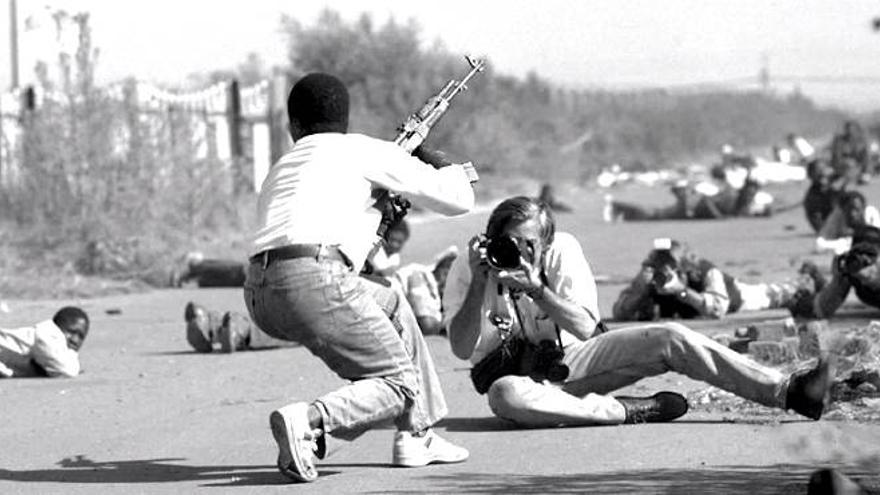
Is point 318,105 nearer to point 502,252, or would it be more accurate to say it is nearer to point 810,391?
point 502,252

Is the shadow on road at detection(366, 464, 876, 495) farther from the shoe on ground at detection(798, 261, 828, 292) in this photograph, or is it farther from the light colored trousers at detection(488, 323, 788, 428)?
the shoe on ground at detection(798, 261, 828, 292)

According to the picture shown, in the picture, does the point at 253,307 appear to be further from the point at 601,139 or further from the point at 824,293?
the point at 601,139

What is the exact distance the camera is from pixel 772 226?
29.1m

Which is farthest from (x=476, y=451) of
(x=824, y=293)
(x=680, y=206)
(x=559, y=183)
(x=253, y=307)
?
(x=559, y=183)

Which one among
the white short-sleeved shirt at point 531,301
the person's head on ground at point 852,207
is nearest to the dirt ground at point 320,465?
the white short-sleeved shirt at point 531,301

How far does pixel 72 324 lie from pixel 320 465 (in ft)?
14.5

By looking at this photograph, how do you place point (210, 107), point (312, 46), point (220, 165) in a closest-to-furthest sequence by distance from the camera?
1. point (220, 165)
2. point (210, 107)
3. point (312, 46)

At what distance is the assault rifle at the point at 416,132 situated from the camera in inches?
352

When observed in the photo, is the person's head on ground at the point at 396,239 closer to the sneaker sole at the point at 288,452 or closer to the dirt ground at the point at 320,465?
the dirt ground at the point at 320,465

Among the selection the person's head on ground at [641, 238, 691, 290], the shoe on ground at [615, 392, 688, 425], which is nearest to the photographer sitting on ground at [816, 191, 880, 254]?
the person's head on ground at [641, 238, 691, 290]

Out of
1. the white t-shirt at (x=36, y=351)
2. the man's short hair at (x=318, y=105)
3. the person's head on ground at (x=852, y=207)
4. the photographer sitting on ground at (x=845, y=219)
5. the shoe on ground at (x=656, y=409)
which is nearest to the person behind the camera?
the man's short hair at (x=318, y=105)

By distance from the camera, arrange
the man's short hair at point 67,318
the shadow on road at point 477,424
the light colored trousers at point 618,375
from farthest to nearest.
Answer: the man's short hair at point 67,318, the shadow on road at point 477,424, the light colored trousers at point 618,375

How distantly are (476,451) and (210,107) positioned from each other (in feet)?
62.9

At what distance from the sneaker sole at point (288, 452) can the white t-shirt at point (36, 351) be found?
451 centimetres
